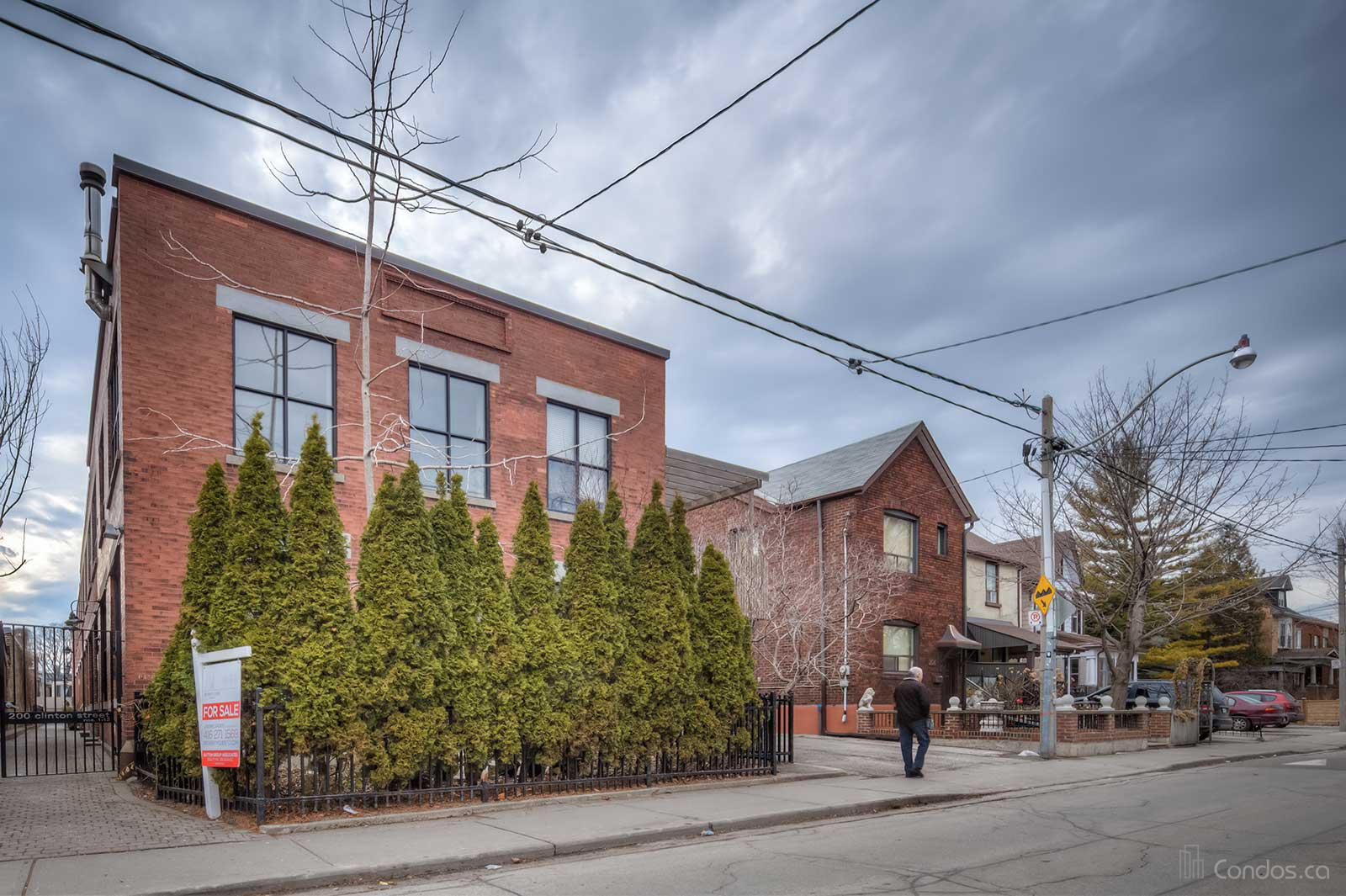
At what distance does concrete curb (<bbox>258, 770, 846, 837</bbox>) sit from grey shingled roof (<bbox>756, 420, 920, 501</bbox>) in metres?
15.4

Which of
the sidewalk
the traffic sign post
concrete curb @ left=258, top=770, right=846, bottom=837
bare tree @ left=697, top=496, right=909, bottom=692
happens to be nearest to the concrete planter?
the traffic sign post

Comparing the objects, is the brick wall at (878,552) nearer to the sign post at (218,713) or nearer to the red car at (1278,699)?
the red car at (1278,699)

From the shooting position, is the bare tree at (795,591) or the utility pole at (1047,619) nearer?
the utility pole at (1047,619)

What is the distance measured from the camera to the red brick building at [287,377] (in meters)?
13.1

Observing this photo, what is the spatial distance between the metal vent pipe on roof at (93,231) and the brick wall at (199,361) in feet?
5.65

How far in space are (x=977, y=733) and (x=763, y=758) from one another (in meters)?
9.99

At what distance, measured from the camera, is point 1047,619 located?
1777cm

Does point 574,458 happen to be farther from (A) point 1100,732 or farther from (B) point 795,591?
(A) point 1100,732

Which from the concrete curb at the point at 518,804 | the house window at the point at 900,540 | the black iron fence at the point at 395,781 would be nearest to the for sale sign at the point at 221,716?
the black iron fence at the point at 395,781

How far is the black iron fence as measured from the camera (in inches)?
376

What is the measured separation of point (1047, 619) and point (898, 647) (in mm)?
12064

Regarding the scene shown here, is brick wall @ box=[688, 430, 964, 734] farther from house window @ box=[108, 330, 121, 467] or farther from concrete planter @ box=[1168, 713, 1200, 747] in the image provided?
house window @ box=[108, 330, 121, 467]

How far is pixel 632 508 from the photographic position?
64.2 feet

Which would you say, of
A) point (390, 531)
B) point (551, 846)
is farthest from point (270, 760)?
point (551, 846)
